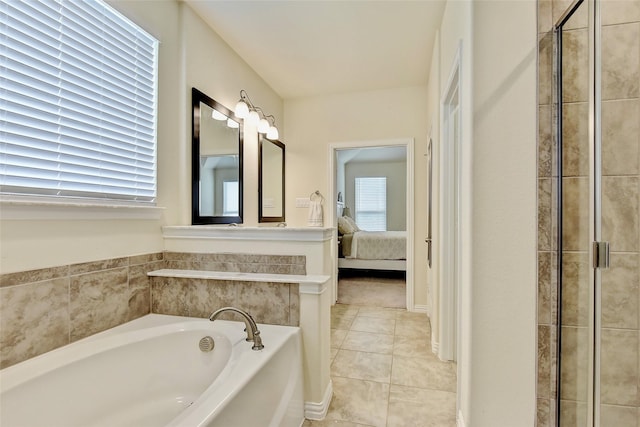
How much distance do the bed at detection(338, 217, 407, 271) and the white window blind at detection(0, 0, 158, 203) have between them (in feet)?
11.9

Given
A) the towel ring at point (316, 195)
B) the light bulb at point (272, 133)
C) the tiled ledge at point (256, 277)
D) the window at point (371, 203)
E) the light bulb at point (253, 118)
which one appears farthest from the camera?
the window at point (371, 203)

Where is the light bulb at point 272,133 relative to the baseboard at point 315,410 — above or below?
above

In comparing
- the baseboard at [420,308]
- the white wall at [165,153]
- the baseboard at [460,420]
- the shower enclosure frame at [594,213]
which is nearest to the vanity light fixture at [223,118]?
the white wall at [165,153]

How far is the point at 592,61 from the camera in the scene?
1.14 m

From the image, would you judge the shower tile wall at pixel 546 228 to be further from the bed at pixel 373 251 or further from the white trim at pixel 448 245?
the bed at pixel 373 251

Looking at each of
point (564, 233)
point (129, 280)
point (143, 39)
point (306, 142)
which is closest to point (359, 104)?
point (306, 142)

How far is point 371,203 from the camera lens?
7.45 metres

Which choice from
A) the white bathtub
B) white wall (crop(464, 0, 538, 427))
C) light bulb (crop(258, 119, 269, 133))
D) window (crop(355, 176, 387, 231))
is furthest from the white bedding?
white wall (crop(464, 0, 538, 427))

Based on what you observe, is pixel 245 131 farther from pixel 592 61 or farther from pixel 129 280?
pixel 592 61

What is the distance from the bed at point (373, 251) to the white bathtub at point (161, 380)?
11.5ft

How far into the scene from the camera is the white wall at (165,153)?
122cm

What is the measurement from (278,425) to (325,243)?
34.8 inches

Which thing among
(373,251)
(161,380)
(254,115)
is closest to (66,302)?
(161,380)

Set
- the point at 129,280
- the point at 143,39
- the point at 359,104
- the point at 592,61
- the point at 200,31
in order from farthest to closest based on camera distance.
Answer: the point at 359,104 < the point at 200,31 < the point at 143,39 < the point at 129,280 < the point at 592,61
